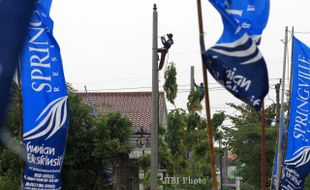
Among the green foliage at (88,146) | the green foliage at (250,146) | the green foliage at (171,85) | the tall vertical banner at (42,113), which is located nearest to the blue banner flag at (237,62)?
the tall vertical banner at (42,113)

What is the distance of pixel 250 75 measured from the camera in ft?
23.8

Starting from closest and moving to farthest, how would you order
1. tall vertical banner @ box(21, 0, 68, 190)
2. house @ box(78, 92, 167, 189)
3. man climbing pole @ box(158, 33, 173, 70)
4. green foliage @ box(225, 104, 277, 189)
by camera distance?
tall vertical banner @ box(21, 0, 68, 190) → man climbing pole @ box(158, 33, 173, 70) → green foliage @ box(225, 104, 277, 189) → house @ box(78, 92, 167, 189)

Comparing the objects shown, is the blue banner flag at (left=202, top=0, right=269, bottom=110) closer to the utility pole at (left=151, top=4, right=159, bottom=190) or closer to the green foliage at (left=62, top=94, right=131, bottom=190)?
the utility pole at (left=151, top=4, right=159, bottom=190)

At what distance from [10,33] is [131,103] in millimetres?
40135

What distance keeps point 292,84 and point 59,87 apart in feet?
18.9

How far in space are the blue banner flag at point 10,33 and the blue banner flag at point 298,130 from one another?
12496 mm

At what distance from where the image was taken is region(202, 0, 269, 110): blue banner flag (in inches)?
284

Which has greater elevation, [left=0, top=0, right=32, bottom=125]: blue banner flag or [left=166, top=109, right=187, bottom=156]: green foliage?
[left=166, top=109, right=187, bottom=156]: green foliage

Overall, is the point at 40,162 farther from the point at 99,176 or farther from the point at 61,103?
the point at 99,176

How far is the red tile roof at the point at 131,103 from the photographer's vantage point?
41.2 meters

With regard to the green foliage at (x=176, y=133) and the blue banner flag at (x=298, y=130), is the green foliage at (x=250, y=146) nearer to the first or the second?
the green foliage at (x=176, y=133)

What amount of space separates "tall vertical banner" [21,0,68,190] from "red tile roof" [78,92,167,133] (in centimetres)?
2917

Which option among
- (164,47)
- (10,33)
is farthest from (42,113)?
(10,33)

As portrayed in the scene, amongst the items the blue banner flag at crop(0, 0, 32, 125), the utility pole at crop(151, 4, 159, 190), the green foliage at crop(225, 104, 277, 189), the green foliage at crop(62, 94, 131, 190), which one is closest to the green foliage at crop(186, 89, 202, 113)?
the green foliage at crop(62, 94, 131, 190)
